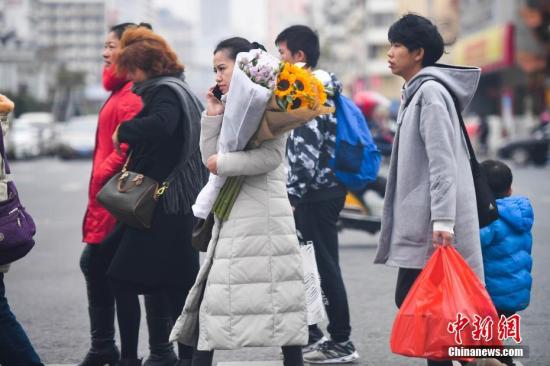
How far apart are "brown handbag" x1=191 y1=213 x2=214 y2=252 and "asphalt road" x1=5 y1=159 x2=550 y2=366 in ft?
4.82

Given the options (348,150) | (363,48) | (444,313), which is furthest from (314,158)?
(363,48)

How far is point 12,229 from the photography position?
4.71m

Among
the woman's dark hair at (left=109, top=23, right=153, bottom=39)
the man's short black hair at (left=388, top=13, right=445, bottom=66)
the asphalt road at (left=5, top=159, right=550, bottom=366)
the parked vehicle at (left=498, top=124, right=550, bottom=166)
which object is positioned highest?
the man's short black hair at (left=388, top=13, right=445, bottom=66)

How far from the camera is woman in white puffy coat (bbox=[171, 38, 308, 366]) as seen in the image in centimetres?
464

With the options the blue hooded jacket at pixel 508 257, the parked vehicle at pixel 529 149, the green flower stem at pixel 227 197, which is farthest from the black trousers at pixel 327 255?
the parked vehicle at pixel 529 149

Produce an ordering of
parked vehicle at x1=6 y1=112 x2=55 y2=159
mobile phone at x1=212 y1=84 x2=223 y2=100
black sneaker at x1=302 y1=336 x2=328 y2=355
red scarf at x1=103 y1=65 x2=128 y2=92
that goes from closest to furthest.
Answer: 1. mobile phone at x1=212 y1=84 x2=223 y2=100
2. red scarf at x1=103 y1=65 x2=128 y2=92
3. black sneaker at x1=302 y1=336 x2=328 y2=355
4. parked vehicle at x1=6 y1=112 x2=55 y2=159

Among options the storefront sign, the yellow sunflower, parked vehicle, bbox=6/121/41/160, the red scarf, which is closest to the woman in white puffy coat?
the yellow sunflower

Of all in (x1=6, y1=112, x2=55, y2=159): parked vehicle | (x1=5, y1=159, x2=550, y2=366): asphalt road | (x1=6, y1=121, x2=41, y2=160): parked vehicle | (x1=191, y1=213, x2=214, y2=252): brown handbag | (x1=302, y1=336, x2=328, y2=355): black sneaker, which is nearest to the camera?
(x1=191, y1=213, x2=214, y2=252): brown handbag

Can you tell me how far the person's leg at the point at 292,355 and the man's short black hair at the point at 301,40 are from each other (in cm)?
203

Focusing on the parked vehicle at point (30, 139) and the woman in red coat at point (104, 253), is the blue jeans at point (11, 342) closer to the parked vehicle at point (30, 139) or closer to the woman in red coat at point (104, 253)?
the woman in red coat at point (104, 253)

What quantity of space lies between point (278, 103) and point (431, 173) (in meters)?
0.74

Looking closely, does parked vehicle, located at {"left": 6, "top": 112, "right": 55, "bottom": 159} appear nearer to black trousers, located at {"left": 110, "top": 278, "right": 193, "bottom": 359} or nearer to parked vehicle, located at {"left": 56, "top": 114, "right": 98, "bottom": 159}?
parked vehicle, located at {"left": 56, "top": 114, "right": 98, "bottom": 159}

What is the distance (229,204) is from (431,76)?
1081 mm

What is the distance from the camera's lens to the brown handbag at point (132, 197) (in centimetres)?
536
